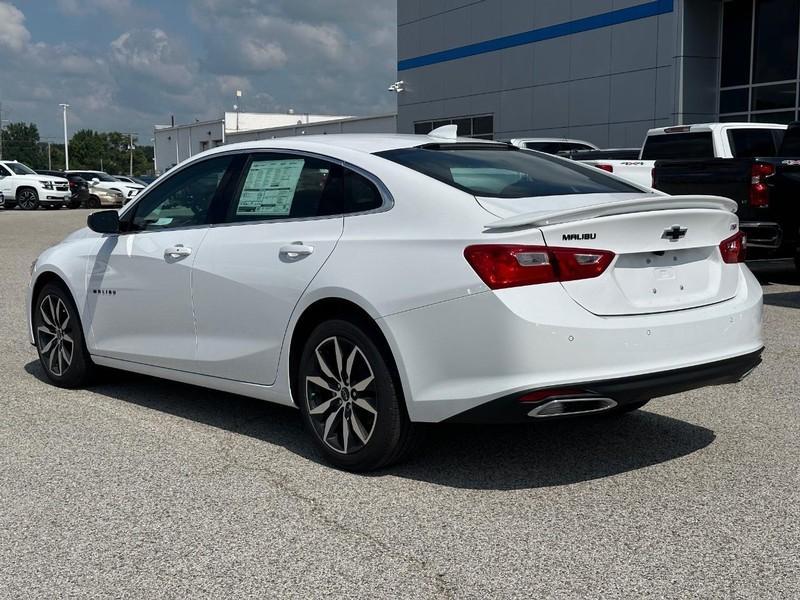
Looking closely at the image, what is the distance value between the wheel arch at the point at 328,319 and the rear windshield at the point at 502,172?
2.41 ft

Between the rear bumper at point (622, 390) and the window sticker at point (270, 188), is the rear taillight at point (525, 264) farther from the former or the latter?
the window sticker at point (270, 188)

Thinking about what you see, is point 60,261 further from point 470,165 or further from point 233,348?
point 470,165

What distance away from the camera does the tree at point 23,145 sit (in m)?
169

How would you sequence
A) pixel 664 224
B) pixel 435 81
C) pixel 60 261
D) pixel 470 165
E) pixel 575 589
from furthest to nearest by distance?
1. pixel 435 81
2. pixel 60 261
3. pixel 470 165
4. pixel 664 224
5. pixel 575 589

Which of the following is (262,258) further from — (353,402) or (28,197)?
(28,197)

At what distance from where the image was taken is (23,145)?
573 feet

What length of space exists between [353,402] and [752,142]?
12.4 metres

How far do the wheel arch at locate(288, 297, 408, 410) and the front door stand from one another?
826 mm

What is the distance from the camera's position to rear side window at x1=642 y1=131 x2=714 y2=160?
14945 mm

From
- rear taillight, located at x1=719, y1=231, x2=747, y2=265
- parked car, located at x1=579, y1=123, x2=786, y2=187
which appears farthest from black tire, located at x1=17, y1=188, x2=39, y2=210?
rear taillight, located at x1=719, y1=231, x2=747, y2=265

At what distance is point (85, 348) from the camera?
6391mm

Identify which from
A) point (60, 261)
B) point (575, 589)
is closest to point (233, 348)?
point (60, 261)

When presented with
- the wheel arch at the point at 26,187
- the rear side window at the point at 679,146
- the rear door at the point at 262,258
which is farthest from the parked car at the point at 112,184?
the rear door at the point at 262,258

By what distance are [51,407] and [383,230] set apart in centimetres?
279
